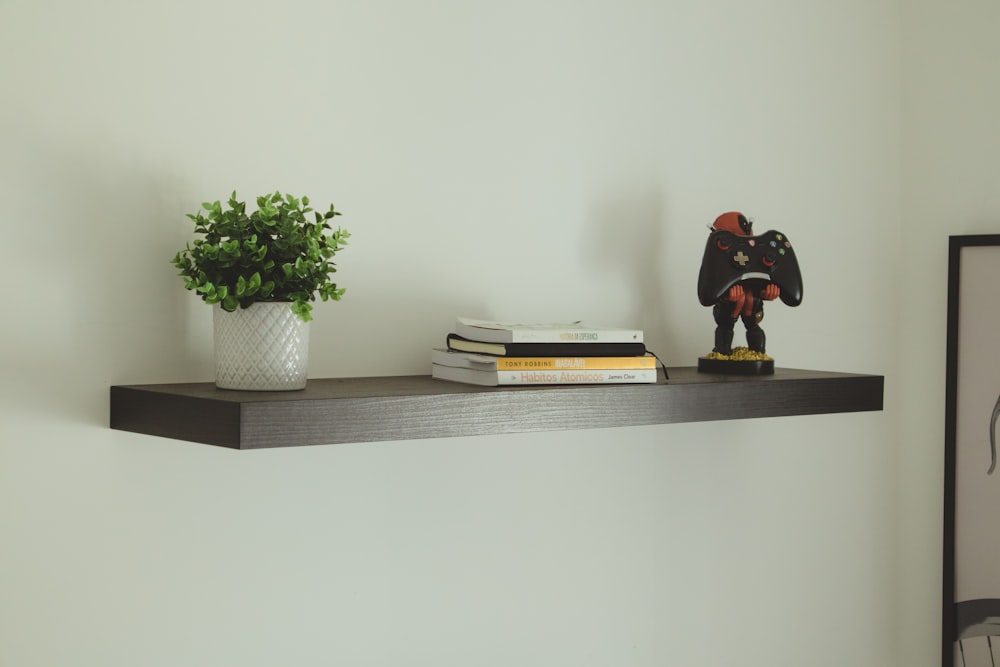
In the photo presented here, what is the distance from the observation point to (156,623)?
3.92ft

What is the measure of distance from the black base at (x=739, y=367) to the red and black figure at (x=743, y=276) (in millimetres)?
27

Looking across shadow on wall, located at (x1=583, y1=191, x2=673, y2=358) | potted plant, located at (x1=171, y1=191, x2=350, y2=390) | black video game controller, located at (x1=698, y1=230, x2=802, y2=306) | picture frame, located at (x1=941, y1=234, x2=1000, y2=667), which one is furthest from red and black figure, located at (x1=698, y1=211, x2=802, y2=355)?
potted plant, located at (x1=171, y1=191, x2=350, y2=390)

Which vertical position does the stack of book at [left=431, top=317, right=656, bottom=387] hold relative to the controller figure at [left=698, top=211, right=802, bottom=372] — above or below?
below

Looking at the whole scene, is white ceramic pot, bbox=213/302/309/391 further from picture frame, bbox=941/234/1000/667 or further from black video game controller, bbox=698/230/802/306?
picture frame, bbox=941/234/1000/667

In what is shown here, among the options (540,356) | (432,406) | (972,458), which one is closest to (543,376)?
(540,356)

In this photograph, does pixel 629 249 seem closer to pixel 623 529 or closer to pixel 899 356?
pixel 623 529

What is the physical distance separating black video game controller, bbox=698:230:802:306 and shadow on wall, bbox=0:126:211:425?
2.40 feet

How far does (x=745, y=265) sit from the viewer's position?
1466 millimetres

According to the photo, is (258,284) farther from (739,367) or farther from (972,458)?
(972,458)

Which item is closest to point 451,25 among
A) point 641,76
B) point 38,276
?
point 641,76

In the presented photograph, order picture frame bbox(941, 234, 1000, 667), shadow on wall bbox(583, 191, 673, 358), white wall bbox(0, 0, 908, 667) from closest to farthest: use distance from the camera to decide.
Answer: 1. white wall bbox(0, 0, 908, 667)
2. shadow on wall bbox(583, 191, 673, 358)
3. picture frame bbox(941, 234, 1000, 667)

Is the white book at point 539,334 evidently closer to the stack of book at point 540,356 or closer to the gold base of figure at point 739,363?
the stack of book at point 540,356

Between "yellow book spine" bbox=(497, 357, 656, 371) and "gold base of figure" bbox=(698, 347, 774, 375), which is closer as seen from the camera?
"yellow book spine" bbox=(497, 357, 656, 371)

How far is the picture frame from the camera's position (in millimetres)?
1775
